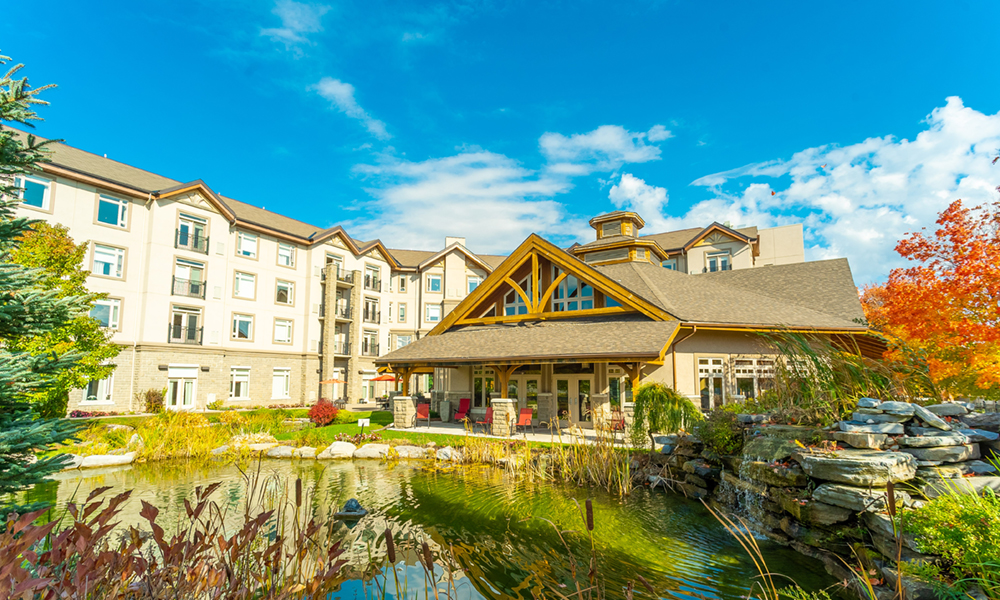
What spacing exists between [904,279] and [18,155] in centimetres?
1680

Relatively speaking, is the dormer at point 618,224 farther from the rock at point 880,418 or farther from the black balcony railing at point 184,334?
the black balcony railing at point 184,334

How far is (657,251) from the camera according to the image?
1040 inches

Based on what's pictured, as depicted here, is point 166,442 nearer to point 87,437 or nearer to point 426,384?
point 87,437

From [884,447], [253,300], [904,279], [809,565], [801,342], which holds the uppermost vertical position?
[253,300]

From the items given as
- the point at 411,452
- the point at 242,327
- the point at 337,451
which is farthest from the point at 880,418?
the point at 242,327

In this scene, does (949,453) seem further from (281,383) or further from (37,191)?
(281,383)

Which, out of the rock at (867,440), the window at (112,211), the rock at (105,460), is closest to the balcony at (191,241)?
the window at (112,211)

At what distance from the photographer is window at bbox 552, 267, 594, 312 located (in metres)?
20.0

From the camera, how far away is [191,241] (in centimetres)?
2844

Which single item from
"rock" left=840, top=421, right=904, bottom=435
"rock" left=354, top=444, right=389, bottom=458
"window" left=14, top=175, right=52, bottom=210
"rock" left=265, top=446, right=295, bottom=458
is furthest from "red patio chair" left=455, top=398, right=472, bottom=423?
"window" left=14, top=175, right=52, bottom=210

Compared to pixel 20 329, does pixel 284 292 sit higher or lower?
higher

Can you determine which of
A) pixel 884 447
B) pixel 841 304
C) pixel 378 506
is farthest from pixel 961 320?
pixel 378 506

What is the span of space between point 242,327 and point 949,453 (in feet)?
106

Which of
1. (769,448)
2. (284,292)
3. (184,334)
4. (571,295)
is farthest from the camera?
(284,292)
